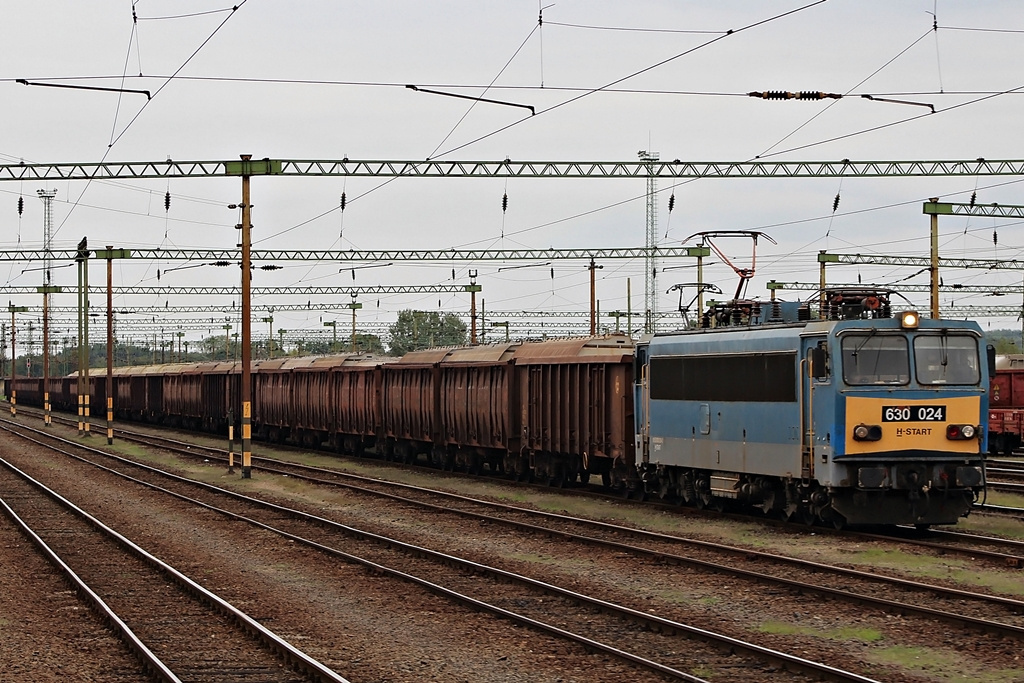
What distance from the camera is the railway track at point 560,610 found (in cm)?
1109

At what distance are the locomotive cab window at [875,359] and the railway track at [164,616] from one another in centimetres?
984

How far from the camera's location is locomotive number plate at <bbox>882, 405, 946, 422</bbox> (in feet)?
62.4

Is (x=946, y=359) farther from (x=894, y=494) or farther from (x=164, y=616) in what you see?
(x=164, y=616)

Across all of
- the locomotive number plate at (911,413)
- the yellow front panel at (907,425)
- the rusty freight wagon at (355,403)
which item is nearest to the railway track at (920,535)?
the yellow front panel at (907,425)

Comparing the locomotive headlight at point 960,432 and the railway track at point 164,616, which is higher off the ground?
the locomotive headlight at point 960,432

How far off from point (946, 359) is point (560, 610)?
339 inches

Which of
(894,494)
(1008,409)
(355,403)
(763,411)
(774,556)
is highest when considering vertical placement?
(763,411)

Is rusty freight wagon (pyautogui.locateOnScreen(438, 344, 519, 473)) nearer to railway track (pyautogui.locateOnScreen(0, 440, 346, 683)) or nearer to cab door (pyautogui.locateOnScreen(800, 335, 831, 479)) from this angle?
railway track (pyautogui.locateOnScreen(0, 440, 346, 683))

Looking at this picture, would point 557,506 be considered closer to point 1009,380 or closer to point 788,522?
point 788,522

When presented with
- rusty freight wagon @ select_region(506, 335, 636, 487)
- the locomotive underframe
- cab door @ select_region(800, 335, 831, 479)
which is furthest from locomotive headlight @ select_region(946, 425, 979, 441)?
rusty freight wagon @ select_region(506, 335, 636, 487)

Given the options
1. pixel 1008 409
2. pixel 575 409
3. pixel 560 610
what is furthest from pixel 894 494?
pixel 1008 409

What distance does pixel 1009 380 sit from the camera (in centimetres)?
4022

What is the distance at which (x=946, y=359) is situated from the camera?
63.9ft

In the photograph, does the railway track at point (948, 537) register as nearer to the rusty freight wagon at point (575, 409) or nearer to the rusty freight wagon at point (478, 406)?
the rusty freight wagon at point (575, 409)
